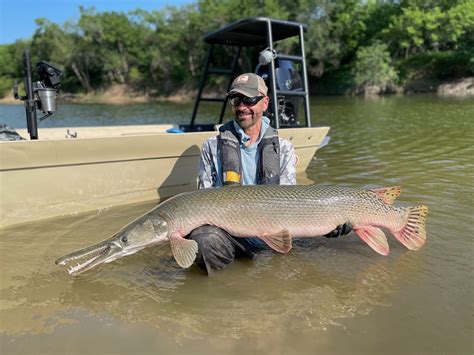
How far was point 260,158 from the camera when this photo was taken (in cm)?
425

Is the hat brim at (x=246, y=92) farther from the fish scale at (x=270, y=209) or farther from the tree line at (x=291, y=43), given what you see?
the tree line at (x=291, y=43)

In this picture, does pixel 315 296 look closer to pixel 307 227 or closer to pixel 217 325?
pixel 307 227

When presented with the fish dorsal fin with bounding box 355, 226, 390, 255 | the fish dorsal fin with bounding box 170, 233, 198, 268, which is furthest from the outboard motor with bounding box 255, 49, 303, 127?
the fish dorsal fin with bounding box 170, 233, 198, 268

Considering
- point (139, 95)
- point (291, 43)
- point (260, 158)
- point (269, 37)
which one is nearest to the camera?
point (260, 158)

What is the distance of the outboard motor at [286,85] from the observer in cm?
743

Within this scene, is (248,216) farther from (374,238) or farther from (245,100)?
(374,238)

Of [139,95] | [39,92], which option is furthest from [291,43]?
[39,92]

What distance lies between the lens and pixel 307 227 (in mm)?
3729

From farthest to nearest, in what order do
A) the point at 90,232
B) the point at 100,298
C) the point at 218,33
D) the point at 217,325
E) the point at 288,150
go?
1. the point at 218,33
2. the point at 90,232
3. the point at 288,150
4. the point at 100,298
5. the point at 217,325

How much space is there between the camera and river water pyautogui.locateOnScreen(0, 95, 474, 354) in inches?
116

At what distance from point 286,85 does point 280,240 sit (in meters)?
4.52

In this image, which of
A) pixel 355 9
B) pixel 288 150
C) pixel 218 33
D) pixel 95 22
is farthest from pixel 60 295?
pixel 95 22

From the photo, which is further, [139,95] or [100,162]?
[139,95]

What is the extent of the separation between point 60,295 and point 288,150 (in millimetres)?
2590
